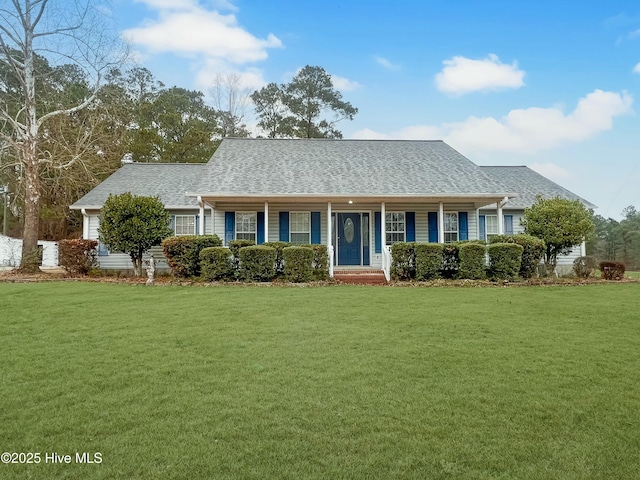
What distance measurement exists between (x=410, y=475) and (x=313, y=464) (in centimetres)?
58

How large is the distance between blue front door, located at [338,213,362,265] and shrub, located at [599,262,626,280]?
7.76 metres

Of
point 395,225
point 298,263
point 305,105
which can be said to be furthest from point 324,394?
point 305,105

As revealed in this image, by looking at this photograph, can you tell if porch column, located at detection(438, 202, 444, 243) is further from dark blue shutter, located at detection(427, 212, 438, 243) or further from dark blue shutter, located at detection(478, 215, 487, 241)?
Result: dark blue shutter, located at detection(478, 215, 487, 241)

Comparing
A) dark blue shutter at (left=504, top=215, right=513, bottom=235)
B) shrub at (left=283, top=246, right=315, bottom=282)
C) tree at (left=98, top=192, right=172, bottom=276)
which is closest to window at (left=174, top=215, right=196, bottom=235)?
tree at (left=98, top=192, right=172, bottom=276)

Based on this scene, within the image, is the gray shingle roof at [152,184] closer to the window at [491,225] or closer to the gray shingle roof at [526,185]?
the window at [491,225]

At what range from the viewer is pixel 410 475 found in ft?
7.57

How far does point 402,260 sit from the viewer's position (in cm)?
1152

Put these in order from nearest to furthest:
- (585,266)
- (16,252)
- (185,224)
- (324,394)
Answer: (324,394) < (585,266) < (185,224) < (16,252)

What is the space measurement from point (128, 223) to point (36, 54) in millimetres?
8725

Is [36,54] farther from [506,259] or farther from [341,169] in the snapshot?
[506,259]

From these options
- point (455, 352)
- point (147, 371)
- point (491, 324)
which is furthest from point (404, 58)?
point (147, 371)

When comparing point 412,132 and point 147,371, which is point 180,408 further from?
point 412,132

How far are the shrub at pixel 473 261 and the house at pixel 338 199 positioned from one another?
1.76 m

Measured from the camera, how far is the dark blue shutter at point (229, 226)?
1411cm
